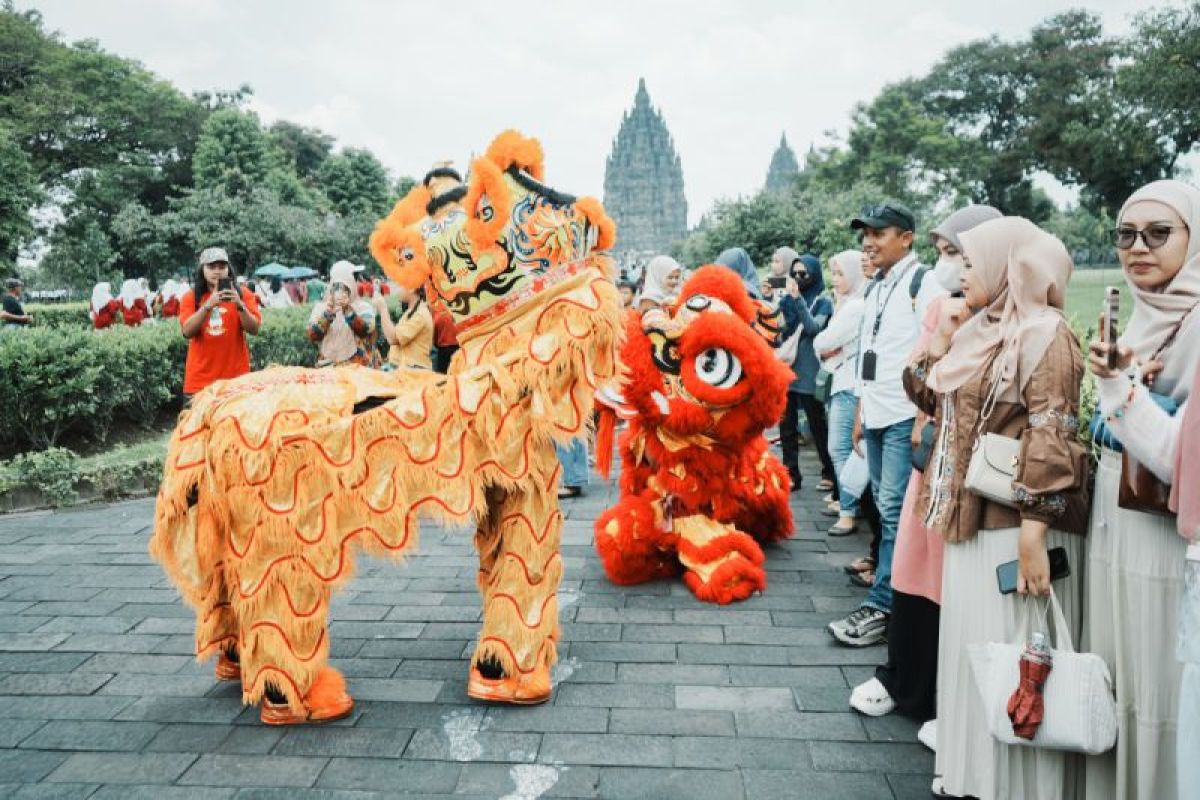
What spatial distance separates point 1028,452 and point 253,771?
8.72ft

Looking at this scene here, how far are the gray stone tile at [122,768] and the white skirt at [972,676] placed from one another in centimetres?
254

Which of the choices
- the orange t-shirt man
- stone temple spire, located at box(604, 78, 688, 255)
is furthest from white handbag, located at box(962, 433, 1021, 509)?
stone temple spire, located at box(604, 78, 688, 255)

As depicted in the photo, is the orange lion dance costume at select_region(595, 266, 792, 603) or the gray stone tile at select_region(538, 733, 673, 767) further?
the orange lion dance costume at select_region(595, 266, 792, 603)

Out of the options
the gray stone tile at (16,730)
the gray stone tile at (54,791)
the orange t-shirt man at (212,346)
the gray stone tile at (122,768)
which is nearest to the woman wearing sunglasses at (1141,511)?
the gray stone tile at (122,768)

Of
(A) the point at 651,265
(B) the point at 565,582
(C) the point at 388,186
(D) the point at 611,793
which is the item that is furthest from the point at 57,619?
(C) the point at 388,186

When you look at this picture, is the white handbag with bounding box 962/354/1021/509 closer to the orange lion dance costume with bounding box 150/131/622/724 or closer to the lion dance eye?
the orange lion dance costume with bounding box 150/131/622/724

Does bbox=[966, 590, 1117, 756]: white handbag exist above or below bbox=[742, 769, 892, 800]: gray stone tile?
above

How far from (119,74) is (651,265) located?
3579 cm

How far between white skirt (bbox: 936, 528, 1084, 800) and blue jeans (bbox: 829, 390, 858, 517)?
2.54m

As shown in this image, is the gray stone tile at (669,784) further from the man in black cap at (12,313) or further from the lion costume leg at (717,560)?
the man in black cap at (12,313)

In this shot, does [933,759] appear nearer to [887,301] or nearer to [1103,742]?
[1103,742]

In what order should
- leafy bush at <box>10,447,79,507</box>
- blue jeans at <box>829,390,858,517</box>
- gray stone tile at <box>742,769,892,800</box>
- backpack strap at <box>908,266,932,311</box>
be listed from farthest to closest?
leafy bush at <box>10,447,79,507</box>
blue jeans at <box>829,390,858,517</box>
backpack strap at <box>908,266,932,311</box>
gray stone tile at <box>742,769,892,800</box>

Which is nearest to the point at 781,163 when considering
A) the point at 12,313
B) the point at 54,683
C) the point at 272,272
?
the point at 272,272

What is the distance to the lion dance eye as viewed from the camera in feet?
13.2
